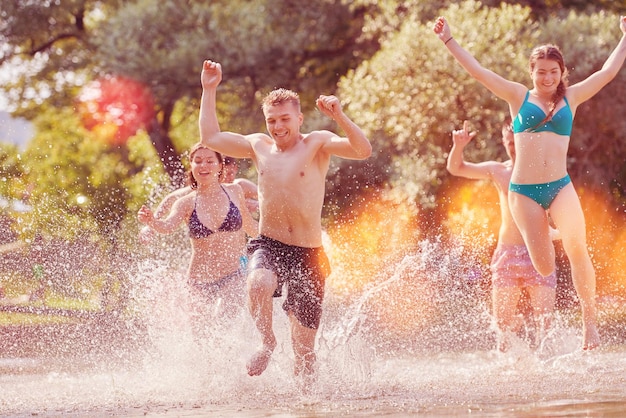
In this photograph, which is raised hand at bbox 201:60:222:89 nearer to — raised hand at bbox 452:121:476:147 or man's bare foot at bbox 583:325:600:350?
raised hand at bbox 452:121:476:147

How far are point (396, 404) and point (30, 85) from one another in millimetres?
22147

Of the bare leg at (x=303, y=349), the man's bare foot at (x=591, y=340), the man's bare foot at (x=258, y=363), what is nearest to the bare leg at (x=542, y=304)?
the man's bare foot at (x=591, y=340)

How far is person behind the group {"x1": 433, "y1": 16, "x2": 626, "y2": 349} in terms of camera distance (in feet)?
24.6

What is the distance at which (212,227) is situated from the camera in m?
8.45

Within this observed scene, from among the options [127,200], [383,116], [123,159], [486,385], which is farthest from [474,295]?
[123,159]

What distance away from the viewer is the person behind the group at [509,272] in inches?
352

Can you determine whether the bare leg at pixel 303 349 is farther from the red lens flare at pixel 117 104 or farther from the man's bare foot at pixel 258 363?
the red lens flare at pixel 117 104

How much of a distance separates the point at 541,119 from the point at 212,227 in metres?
2.35

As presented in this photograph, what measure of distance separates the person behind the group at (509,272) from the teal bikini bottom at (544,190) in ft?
4.08

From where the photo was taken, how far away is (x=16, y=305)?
19.2 m

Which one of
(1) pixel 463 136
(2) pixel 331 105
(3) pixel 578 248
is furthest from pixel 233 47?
(2) pixel 331 105

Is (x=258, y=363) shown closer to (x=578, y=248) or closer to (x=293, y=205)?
(x=293, y=205)

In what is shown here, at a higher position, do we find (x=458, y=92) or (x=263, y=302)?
(x=458, y=92)

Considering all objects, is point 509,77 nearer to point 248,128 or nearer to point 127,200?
point 248,128
